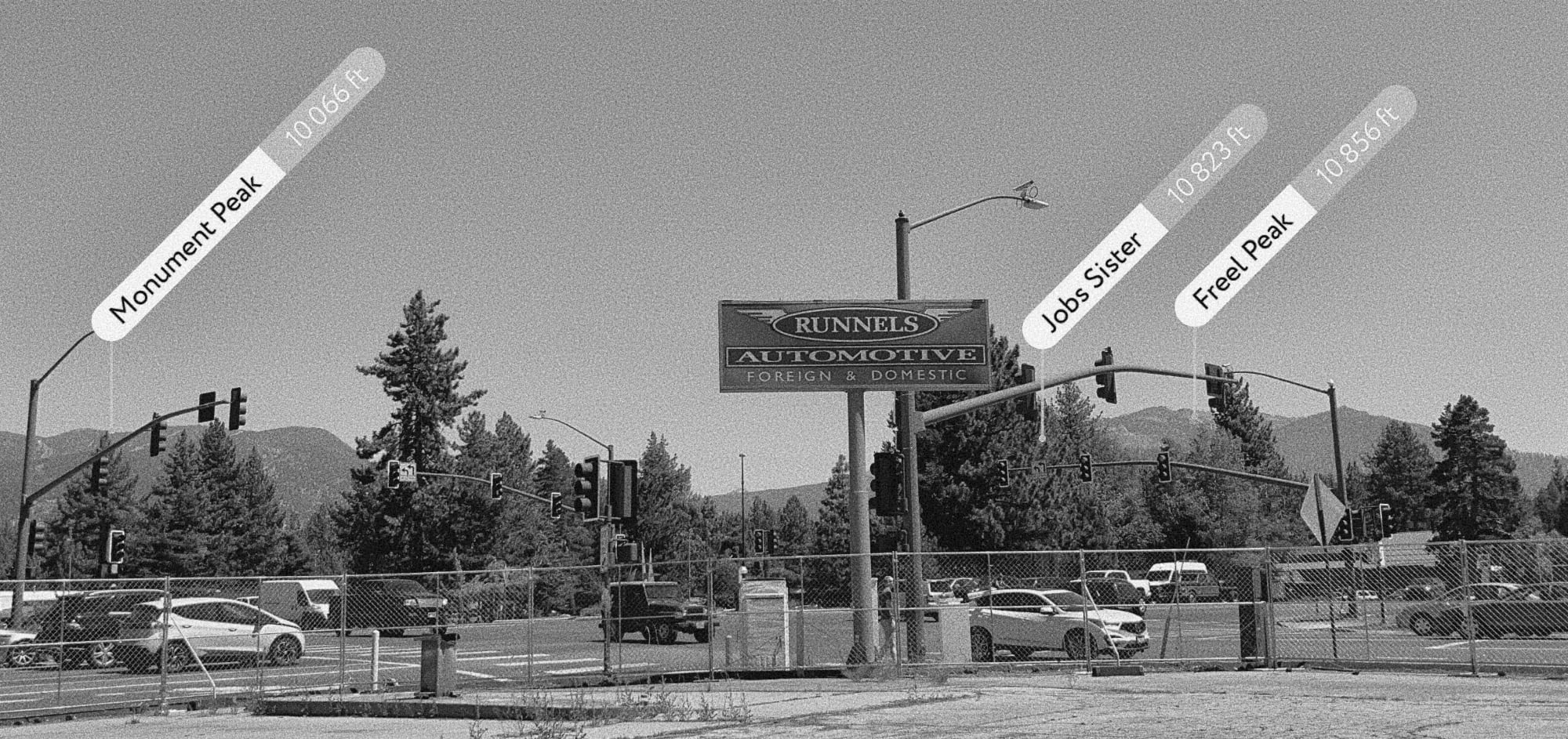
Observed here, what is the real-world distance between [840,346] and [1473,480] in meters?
104

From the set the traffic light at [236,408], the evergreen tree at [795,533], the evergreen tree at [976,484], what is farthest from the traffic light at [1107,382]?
the evergreen tree at [795,533]

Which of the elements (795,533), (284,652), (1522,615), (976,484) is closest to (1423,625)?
(1522,615)

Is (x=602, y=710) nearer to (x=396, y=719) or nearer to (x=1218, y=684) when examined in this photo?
(x=396, y=719)

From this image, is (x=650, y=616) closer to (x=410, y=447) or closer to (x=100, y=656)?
(x=100, y=656)

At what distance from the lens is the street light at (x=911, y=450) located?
2102 centimetres

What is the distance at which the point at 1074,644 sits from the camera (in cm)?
2267

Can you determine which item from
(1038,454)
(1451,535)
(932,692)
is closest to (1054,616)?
(932,692)

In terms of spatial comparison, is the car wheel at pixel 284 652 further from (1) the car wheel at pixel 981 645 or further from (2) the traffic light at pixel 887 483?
(1) the car wheel at pixel 981 645

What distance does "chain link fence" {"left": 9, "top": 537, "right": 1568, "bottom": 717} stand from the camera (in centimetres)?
2023

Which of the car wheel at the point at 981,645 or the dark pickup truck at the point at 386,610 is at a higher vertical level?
the dark pickup truck at the point at 386,610

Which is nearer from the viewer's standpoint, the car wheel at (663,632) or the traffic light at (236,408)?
the car wheel at (663,632)

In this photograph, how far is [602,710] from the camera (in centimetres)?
1460

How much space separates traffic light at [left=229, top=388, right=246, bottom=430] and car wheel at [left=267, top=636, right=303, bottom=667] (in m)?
12.9

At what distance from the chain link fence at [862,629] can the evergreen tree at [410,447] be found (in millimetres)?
45098
